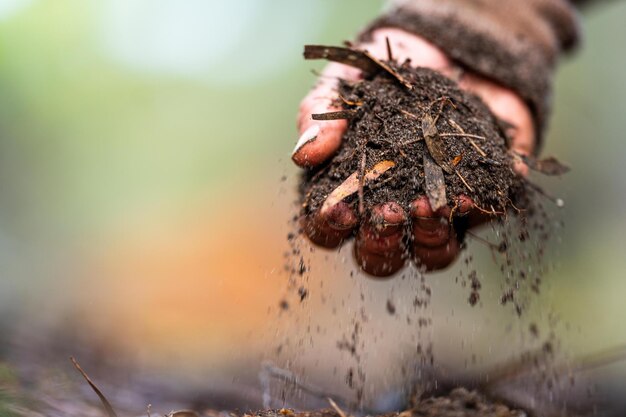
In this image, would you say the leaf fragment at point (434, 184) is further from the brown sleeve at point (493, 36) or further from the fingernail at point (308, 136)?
the brown sleeve at point (493, 36)

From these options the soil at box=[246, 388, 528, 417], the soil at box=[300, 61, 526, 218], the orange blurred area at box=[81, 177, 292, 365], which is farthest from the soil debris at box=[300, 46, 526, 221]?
the orange blurred area at box=[81, 177, 292, 365]

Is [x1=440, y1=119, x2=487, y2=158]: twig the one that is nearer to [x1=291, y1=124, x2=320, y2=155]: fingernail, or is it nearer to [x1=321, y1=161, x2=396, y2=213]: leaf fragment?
[x1=321, y1=161, x2=396, y2=213]: leaf fragment

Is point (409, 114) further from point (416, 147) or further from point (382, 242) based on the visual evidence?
point (382, 242)

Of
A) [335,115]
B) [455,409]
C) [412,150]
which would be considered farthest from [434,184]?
[455,409]

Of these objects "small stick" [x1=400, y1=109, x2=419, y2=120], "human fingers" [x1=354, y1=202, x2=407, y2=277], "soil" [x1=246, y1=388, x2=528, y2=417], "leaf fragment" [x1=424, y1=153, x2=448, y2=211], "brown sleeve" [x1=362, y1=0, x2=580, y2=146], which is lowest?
"soil" [x1=246, y1=388, x2=528, y2=417]

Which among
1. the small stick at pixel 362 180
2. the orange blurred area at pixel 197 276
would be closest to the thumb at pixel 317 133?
the small stick at pixel 362 180

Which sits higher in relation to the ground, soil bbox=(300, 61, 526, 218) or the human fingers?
soil bbox=(300, 61, 526, 218)

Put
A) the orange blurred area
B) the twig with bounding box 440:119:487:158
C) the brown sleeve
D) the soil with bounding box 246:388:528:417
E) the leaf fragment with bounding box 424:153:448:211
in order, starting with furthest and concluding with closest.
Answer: the orange blurred area
the brown sleeve
the twig with bounding box 440:119:487:158
the leaf fragment with bounding box 424:153:448:211
the soil with bounding box 246:388:528:417
